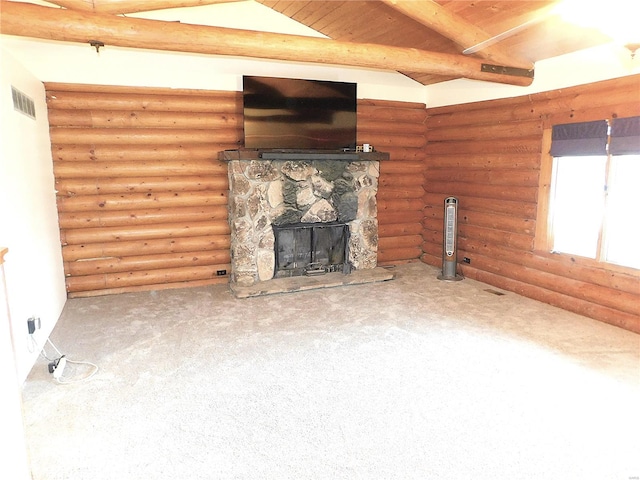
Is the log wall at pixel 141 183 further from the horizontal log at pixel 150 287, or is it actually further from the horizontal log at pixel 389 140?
the horizontal log at pixel 389 140

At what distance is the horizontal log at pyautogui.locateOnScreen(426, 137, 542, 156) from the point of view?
15.5ft

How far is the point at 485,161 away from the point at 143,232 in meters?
4.36

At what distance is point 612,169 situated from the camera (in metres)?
3.91

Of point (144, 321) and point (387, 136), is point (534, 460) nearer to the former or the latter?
point (144, 321)

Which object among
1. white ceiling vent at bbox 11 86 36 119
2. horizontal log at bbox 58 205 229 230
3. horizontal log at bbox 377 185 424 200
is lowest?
horizontal log at bbox 58 205 229 230

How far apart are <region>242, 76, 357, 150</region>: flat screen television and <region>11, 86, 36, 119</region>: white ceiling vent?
2088 mm

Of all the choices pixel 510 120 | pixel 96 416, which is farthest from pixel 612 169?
pixel 96 416

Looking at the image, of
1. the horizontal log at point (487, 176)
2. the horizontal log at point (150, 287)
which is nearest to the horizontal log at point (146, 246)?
the horizontal log at point (150, 287)

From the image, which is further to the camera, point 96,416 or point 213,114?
point 213,114

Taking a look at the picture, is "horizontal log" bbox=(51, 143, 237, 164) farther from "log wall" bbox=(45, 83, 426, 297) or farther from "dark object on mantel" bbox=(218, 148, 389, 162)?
"dark object on mantel" bbox=(218, 148, 389, 162)

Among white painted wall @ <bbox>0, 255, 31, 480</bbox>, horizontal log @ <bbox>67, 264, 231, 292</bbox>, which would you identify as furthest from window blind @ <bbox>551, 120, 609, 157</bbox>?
white painted wall @ <bbox>0, 255, 31, 480</bbox>

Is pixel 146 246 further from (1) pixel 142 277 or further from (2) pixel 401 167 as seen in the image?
(2) pixel 401 167

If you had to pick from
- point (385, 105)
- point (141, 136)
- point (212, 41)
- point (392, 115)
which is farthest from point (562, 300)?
point (141, 136)

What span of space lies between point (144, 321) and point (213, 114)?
2.59m
